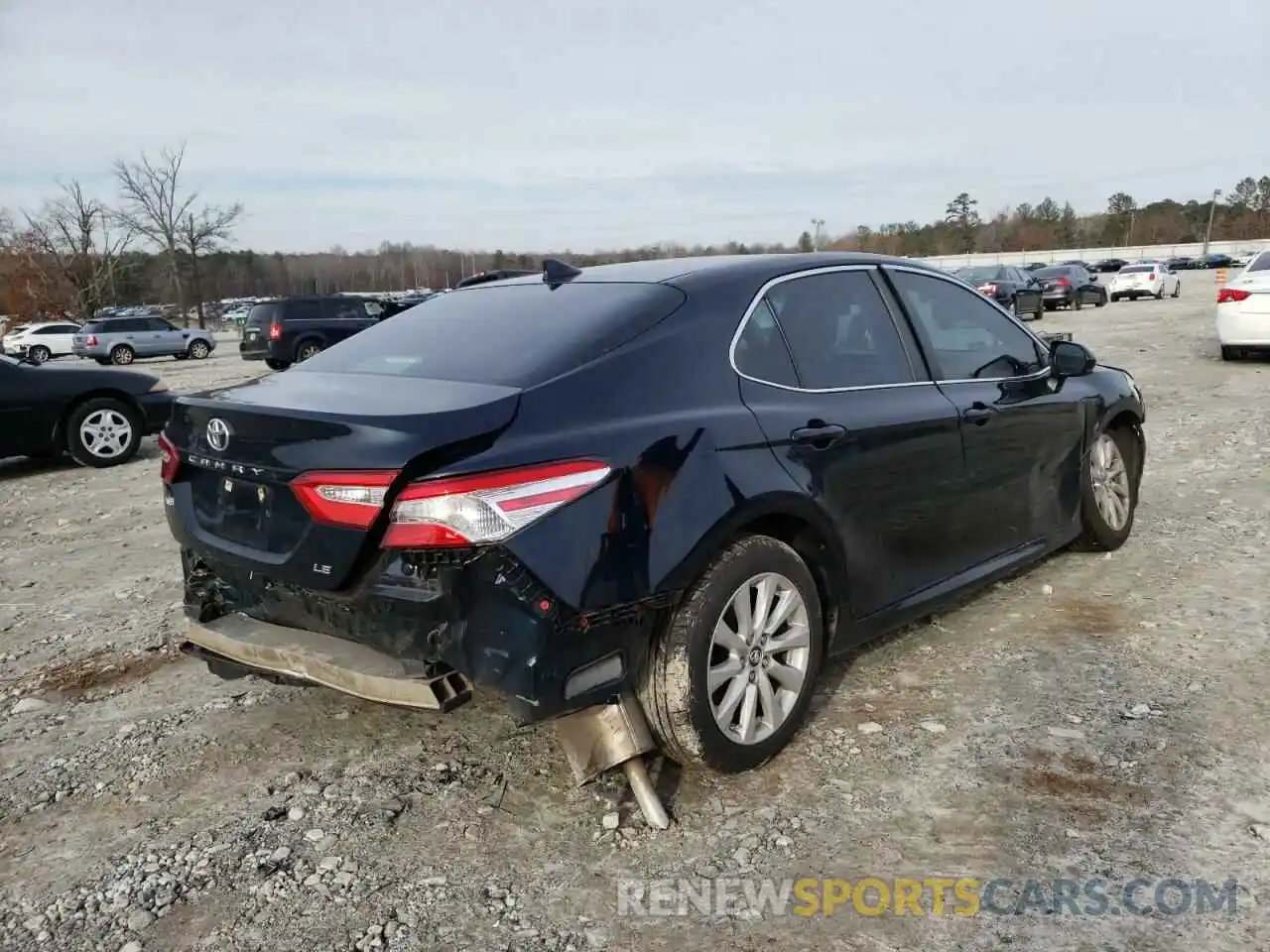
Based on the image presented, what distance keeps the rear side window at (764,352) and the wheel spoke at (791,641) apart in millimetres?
803

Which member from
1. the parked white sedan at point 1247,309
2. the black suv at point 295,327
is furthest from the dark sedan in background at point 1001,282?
the black suv at point 295,327

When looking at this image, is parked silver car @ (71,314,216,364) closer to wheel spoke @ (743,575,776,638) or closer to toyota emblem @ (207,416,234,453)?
toyota emblem @ (207,416,234,453)

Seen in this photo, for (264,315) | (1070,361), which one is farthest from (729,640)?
(264,315)

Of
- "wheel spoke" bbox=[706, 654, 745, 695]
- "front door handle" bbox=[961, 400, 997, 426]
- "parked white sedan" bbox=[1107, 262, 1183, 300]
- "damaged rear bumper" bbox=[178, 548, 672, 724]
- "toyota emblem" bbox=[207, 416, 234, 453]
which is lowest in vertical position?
"parked white sedan" bbox=[1107, 262, 1183, 300]

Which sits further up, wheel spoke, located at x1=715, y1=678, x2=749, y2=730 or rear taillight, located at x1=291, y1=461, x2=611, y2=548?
rear taillight, located at x1=291, y1=461, x2=611, y2=548

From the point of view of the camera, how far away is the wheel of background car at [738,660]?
2.84m

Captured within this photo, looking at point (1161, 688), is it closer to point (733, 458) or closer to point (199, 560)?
point (733, 458)

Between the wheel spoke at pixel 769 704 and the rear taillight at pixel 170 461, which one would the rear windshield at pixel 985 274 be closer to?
the wheel spoke at pixel 769 704

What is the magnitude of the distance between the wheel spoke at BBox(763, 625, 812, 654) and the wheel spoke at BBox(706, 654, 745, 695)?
129 mm

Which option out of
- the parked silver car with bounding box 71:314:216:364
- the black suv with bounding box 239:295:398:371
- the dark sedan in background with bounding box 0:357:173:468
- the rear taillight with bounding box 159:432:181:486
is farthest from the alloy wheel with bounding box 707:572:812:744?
the parked silver car with bounding box 71:314:216:364

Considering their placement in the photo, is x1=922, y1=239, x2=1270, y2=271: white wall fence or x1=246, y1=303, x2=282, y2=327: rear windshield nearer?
x1=246, y1=303, x2=282, y2=327: rear windshield

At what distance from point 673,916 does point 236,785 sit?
1559 millimetres

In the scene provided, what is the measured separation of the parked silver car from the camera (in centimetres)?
3058

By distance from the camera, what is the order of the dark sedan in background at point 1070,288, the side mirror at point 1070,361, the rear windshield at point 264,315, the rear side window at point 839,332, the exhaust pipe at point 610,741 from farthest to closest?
the dark sedan in background at point 1070,288 → the rear windshield at point 264,315 → the side mirror at point 1070,361 → the rear side window at point 839,332 → the exhaust pipe at point 610,741
